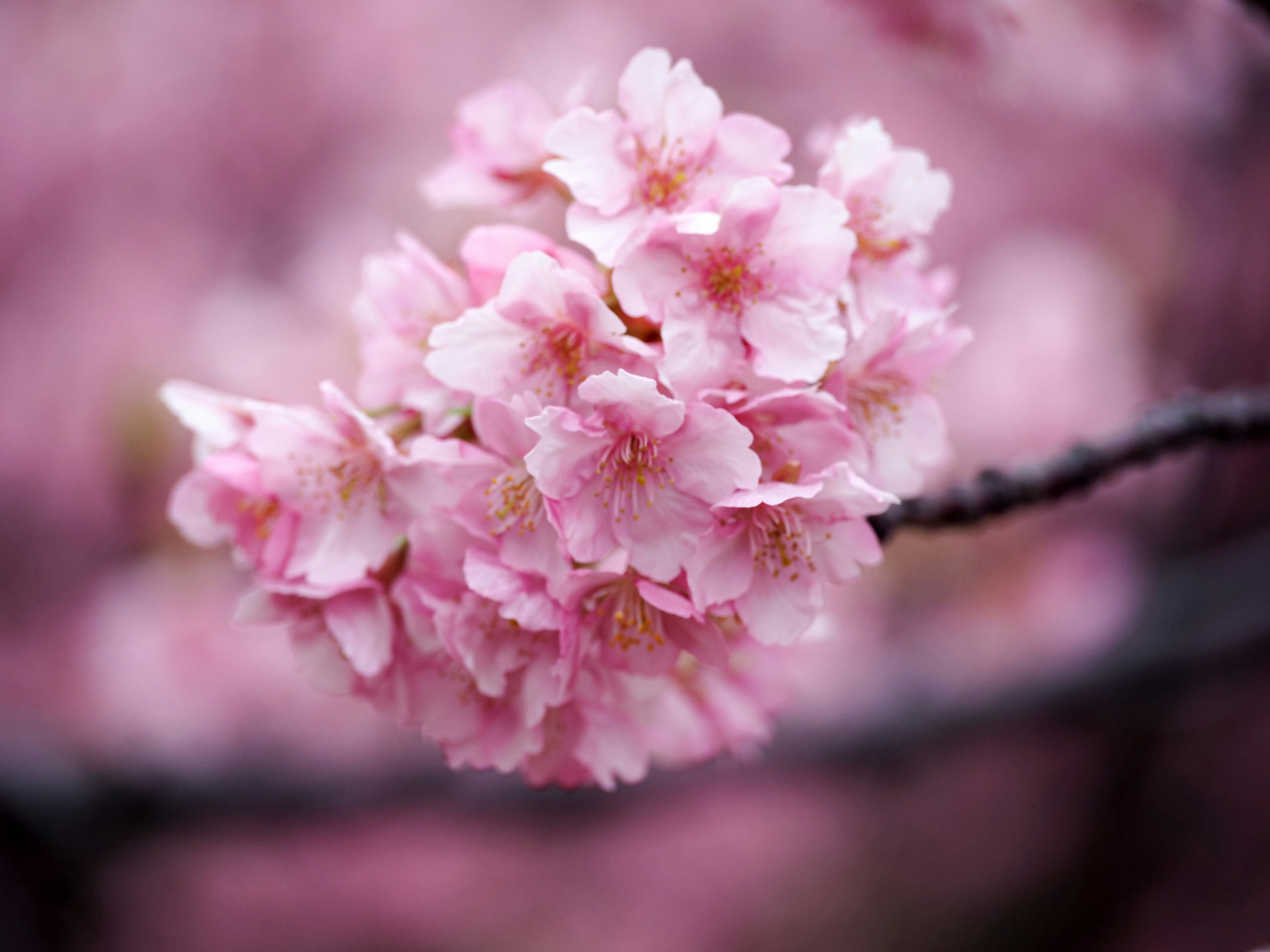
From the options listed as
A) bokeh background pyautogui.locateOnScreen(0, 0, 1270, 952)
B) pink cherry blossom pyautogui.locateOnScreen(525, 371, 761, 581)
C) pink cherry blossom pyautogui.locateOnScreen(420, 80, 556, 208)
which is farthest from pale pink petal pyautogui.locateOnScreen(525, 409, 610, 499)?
bokeh background pyautogui.locateOnScreen(0, 0, 1270, 952)

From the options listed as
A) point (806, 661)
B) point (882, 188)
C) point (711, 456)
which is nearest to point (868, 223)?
point (882, 188)

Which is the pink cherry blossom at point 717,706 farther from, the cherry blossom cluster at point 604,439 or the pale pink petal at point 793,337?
the pale pink petal at point 793,337

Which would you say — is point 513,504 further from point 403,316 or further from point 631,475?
point 403,316

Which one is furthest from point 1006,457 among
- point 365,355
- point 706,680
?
point 365,355

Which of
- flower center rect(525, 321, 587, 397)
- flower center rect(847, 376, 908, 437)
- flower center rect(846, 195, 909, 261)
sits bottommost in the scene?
flower center rect(525, 321, 587, 397)

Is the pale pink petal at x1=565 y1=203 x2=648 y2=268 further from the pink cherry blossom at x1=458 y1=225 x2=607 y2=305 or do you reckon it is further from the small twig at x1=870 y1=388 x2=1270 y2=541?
the small twig at x1=870 y1=388 x2=1270 y2=541

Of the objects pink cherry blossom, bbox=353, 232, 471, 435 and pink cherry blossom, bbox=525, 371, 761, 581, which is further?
pink cherry blossom, bbox=353, 232, 471, 435

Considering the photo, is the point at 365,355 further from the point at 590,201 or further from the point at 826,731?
the point at 826,731
